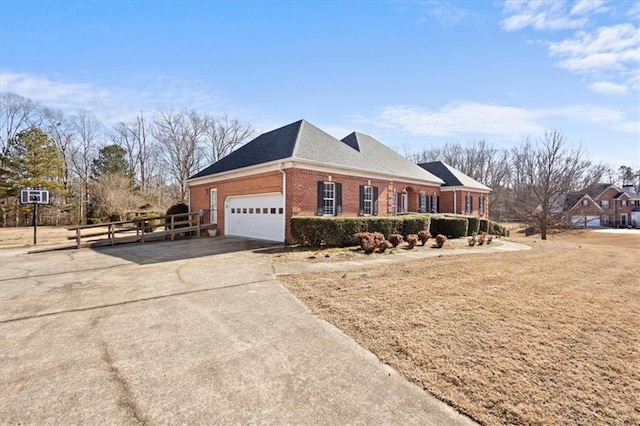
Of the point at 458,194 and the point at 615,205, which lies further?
the point at 615,205

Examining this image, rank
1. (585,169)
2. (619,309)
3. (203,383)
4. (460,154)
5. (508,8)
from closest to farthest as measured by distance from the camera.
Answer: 1. (203,383)
2. (619,309)
3. (508,8)
4. (585,169)
5. (460,154)

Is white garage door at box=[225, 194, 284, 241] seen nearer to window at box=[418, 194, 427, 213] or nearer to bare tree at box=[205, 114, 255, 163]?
window at box=[418, 194, 427, 213]

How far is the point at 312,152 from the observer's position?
13.9 meters

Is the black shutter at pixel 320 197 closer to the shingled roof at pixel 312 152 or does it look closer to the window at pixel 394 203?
the shingled roof at pixel 312 152

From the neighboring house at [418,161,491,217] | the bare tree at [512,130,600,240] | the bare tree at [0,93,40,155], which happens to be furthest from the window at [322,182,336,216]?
the bare tree at [0,93,40,155]

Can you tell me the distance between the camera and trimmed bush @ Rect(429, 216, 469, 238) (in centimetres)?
1605

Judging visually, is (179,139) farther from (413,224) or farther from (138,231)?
(413,224)

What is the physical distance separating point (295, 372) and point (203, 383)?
88cm

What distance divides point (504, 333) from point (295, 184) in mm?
9862

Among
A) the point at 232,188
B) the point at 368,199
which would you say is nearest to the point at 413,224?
the point at 368,199

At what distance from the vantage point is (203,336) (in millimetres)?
4027

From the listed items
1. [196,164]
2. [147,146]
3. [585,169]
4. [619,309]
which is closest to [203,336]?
[619,309]

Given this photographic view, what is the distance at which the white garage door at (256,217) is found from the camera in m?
13.6

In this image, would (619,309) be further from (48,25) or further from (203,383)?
(48,25)
